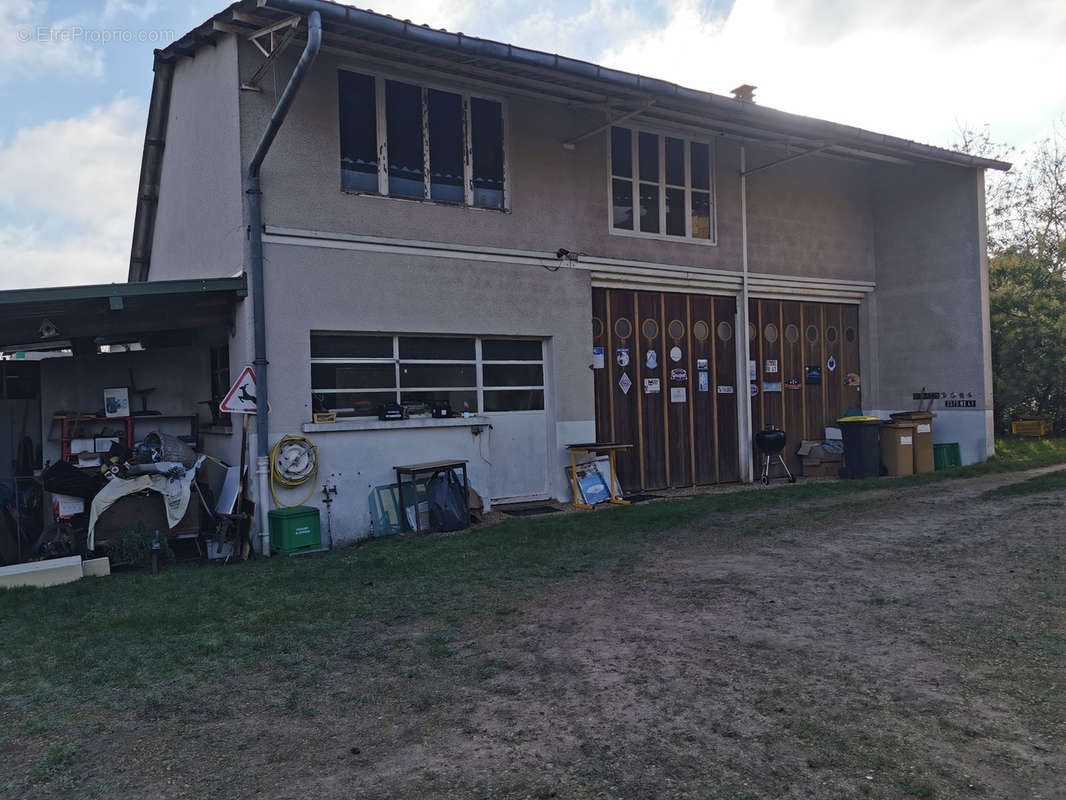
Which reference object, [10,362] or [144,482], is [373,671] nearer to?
[144,482]

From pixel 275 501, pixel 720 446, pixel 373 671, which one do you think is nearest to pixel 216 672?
pixel 373 671

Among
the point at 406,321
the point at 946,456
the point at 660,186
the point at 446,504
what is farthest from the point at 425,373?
the point at 946,456

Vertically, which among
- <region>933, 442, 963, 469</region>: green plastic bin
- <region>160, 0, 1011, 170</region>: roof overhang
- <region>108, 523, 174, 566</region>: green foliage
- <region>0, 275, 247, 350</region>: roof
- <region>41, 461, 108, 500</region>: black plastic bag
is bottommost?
<region>108, 523, 174, 566</region>: green foliage

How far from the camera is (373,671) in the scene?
4.69 metres

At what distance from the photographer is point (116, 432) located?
32.9ft

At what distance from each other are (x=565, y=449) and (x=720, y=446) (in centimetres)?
A: 321

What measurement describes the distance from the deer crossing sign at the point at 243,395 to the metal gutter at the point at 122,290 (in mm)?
942

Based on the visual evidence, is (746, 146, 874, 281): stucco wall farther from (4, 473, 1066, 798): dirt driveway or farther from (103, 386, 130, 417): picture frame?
(103, 386, 130, 417): picture frame

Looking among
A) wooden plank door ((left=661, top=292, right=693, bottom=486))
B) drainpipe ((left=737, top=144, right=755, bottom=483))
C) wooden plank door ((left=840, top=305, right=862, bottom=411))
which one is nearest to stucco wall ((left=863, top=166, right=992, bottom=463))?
wooden plank door ((left=840, top=305, right=862, bottom=411))

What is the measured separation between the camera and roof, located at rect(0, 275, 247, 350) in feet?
26.3

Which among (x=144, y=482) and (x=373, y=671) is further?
(x=144, y=482)

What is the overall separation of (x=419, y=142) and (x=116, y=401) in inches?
200

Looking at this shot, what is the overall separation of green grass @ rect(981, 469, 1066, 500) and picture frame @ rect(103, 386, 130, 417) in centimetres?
1073

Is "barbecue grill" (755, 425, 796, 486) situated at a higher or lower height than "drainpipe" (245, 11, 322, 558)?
lower
